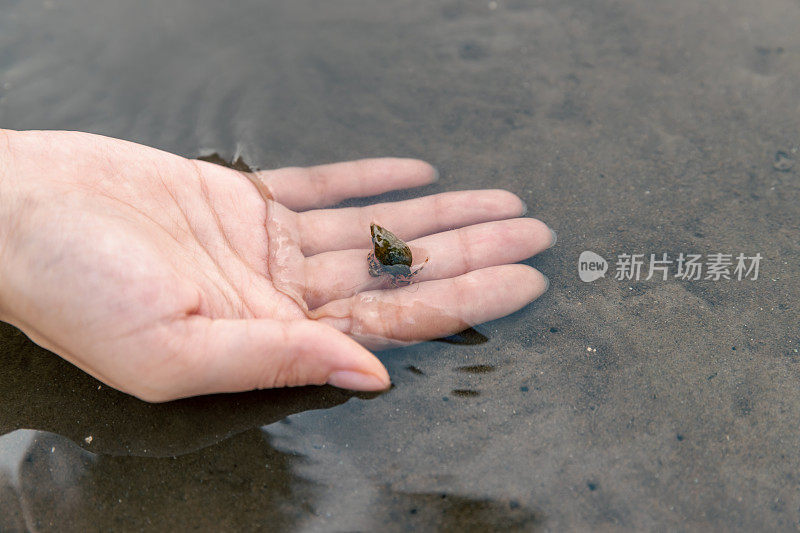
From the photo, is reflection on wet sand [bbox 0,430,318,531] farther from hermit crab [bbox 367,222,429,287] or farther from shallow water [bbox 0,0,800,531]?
hermit crab [bbox 367,222,429,287]

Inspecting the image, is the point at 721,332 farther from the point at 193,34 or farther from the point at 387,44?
the point at 193,34

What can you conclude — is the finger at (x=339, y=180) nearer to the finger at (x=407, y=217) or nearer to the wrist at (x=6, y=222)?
the finger at (x=407, y=217)

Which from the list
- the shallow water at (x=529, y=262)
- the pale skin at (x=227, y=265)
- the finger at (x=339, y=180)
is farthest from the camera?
the finger at (x=339, y=180)

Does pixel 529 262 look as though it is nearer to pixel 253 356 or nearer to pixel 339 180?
pixel 339 180

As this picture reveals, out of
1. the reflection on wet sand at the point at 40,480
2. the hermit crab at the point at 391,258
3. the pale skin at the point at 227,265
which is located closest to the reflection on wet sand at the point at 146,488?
the reflection on wet sand at the point at 40,480

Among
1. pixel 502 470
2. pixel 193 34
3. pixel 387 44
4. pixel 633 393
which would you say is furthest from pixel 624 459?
pixel 193 34

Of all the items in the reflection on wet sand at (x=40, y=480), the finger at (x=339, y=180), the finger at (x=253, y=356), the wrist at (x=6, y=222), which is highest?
the wrist at (x=6, y=222)

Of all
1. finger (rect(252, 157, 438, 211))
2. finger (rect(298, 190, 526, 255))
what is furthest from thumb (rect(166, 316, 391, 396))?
finger (rect(252, 157, 438, 211))
